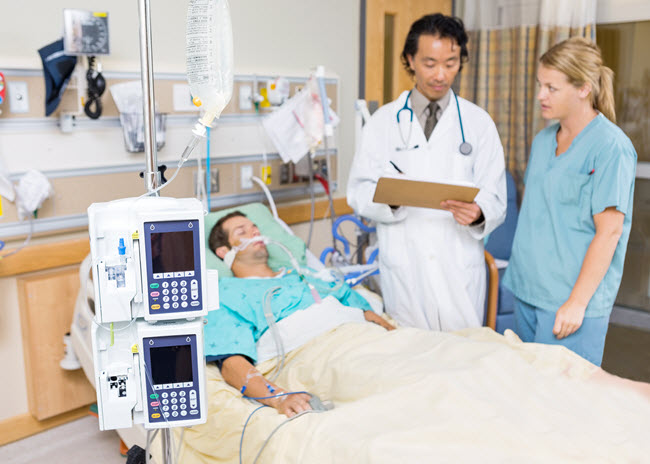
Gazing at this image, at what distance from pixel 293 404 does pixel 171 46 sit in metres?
1.66

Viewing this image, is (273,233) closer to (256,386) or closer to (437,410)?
(256,386)

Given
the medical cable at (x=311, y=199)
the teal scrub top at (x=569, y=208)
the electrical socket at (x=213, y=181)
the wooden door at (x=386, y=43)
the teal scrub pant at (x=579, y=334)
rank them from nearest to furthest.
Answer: the teal scrub top at (x=569, y=208) < the teal scrub pant at (x=579, y=334) < the electrical socket at (x=213, y=181) < the medical cable at (x=311, y=199) < the wooden door at (x=386, y=43)

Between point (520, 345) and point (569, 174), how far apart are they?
0.55 metres

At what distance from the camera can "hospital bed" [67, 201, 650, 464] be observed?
1.32 metres

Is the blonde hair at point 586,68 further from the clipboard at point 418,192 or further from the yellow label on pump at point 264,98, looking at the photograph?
the yellow label on pump at point 264,98

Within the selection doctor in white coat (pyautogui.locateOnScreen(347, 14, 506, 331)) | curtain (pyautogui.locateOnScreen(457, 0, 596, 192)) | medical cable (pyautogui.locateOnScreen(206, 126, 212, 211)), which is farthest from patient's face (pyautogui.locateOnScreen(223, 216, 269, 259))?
curtain (pyautogui.locateOnScreen(457, 0, 596, 192))

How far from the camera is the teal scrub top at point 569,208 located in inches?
70.8

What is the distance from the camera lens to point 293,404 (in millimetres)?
1616

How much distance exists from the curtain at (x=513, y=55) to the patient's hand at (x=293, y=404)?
2.37 metres

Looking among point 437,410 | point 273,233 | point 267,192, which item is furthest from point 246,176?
point 437,410

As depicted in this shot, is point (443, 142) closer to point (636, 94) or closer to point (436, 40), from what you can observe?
point (436, 40)

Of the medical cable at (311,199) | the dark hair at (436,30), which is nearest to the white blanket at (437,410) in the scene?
the dark hair at (436,30)

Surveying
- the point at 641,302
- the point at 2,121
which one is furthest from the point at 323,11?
the point at 641,302

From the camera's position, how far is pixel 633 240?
11.5 feet
